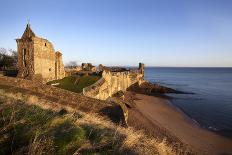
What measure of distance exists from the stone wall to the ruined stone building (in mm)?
6139

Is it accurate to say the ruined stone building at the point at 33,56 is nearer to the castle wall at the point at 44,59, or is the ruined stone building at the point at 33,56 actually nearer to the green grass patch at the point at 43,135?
the castle wall at the point at 44,59

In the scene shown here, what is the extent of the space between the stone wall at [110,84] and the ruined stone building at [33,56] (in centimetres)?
614

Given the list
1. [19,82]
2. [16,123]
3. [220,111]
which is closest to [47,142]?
[16,123]

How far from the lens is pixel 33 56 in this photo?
22.1m

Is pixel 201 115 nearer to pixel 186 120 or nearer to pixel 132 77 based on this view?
pixel 186 120

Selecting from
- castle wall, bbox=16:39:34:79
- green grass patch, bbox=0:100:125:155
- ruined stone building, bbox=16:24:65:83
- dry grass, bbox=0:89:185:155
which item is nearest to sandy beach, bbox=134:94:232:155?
dry grass, bbox=0:89:185:155

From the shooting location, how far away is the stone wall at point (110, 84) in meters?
22.7

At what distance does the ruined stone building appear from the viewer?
22.2 meters

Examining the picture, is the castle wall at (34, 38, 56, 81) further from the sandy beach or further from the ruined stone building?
the sandy beach

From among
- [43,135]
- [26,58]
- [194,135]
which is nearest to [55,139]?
[43,135]

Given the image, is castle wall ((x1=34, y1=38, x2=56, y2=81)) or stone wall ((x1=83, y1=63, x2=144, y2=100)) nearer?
castle wall ((x1=34, y1=38, x2=56, y2=81))

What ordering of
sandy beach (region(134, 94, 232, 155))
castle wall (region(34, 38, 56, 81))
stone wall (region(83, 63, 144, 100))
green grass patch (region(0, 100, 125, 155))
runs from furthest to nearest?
stone wall (region(83, 63, 144, 100))
castle wall (region(34, 38, 56, 81))
sandy beach (region(134, 94, 232, 155))
green grass patch (region(0, 100, 125, 155))

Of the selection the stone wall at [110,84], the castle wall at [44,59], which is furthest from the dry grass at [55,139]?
the castle wall at [44,59]

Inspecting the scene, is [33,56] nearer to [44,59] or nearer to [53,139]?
[44,59]
